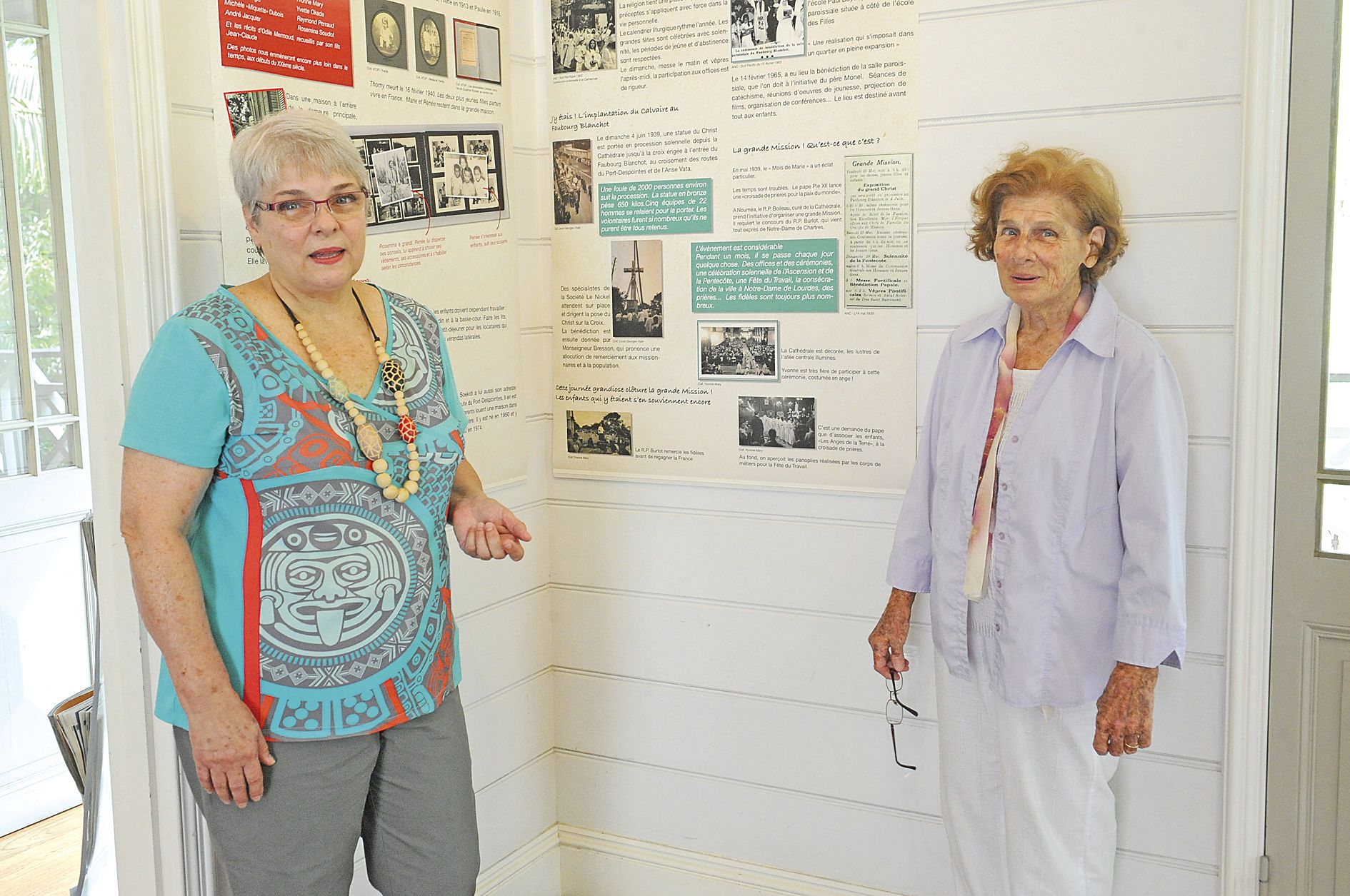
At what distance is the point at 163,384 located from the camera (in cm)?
144

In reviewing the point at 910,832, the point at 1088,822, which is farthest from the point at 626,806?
the point at 1088,822

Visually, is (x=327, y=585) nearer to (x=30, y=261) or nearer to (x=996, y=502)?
(x=996, y=502)

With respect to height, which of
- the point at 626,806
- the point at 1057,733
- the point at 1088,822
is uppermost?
the point at 1057,733

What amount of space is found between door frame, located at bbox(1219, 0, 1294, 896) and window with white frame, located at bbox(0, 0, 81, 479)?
10.4ft

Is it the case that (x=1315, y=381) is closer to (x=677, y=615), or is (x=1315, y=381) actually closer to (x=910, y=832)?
(x=910, y=832)

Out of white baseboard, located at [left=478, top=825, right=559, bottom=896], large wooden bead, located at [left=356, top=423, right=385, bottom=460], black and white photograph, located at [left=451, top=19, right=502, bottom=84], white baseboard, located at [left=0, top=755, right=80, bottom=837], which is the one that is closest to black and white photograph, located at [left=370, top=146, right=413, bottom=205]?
black and white photograph, located at [left=451, top=19, right=502, bottom=84]

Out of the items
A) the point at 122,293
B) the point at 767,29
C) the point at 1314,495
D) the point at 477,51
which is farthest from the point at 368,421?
the point at 1314,495

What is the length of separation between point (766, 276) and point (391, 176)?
82 cm

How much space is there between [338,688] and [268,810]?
19 centimetres

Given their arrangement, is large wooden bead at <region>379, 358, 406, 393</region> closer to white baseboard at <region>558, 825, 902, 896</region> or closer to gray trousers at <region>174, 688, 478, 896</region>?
gray trousers at <region>174, 688, 478, 896</region>

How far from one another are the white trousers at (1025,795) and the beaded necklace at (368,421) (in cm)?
106

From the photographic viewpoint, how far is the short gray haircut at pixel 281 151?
1513mm

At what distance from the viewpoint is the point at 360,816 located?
5.39ft

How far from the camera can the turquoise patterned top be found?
1456mm
